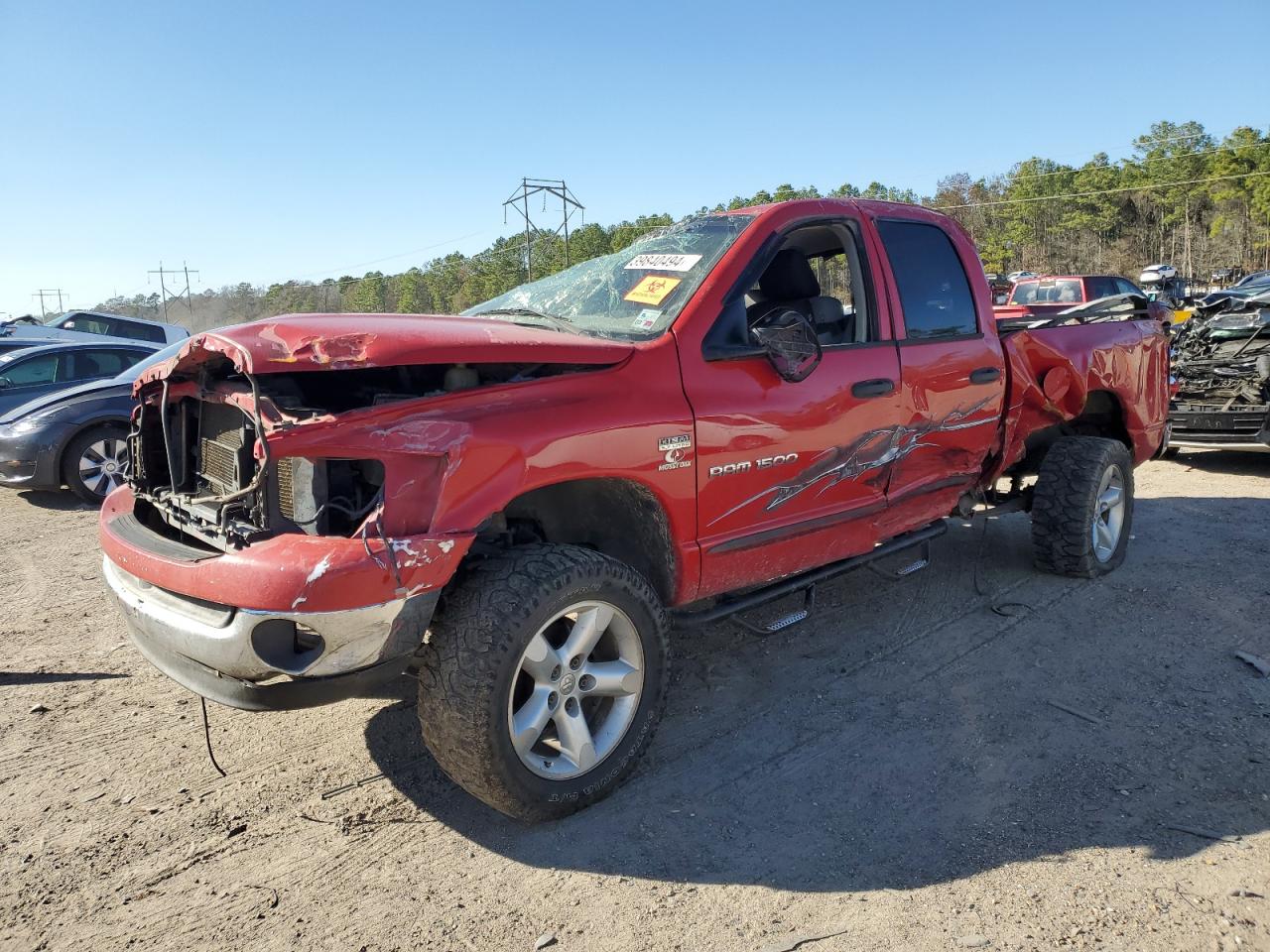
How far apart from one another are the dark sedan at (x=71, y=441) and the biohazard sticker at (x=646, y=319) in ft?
19.5

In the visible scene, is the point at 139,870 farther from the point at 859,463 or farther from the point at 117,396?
the point at 117,396

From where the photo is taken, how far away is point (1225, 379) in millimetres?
8234

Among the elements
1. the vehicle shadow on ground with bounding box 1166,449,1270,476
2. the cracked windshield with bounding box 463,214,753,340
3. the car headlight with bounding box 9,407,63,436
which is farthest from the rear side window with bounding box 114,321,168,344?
the vehicle shadow on ground with bounding box 1166,449,1270,476

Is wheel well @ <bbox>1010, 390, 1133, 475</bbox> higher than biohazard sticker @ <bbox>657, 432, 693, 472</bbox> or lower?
lower

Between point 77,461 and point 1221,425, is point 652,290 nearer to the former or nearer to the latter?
point 77,461

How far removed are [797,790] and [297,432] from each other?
80.4 inches

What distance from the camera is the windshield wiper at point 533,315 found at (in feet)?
11.1

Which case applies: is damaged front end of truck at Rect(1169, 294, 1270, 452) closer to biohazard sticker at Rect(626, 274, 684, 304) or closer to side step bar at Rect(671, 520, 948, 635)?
side step bar at Rect(671, 520, 948, 635)

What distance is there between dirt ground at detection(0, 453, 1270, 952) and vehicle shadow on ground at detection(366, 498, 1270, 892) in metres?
0.01

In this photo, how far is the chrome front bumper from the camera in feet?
7.58

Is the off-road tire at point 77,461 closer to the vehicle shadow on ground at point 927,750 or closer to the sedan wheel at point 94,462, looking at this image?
the sedan wheel at point 94,462

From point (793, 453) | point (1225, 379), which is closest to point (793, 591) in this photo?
point (793, 453)

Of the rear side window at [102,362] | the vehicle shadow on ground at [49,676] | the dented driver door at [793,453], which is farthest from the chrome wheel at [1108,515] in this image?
the rear side window at [102,362]

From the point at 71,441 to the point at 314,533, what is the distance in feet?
22.6
